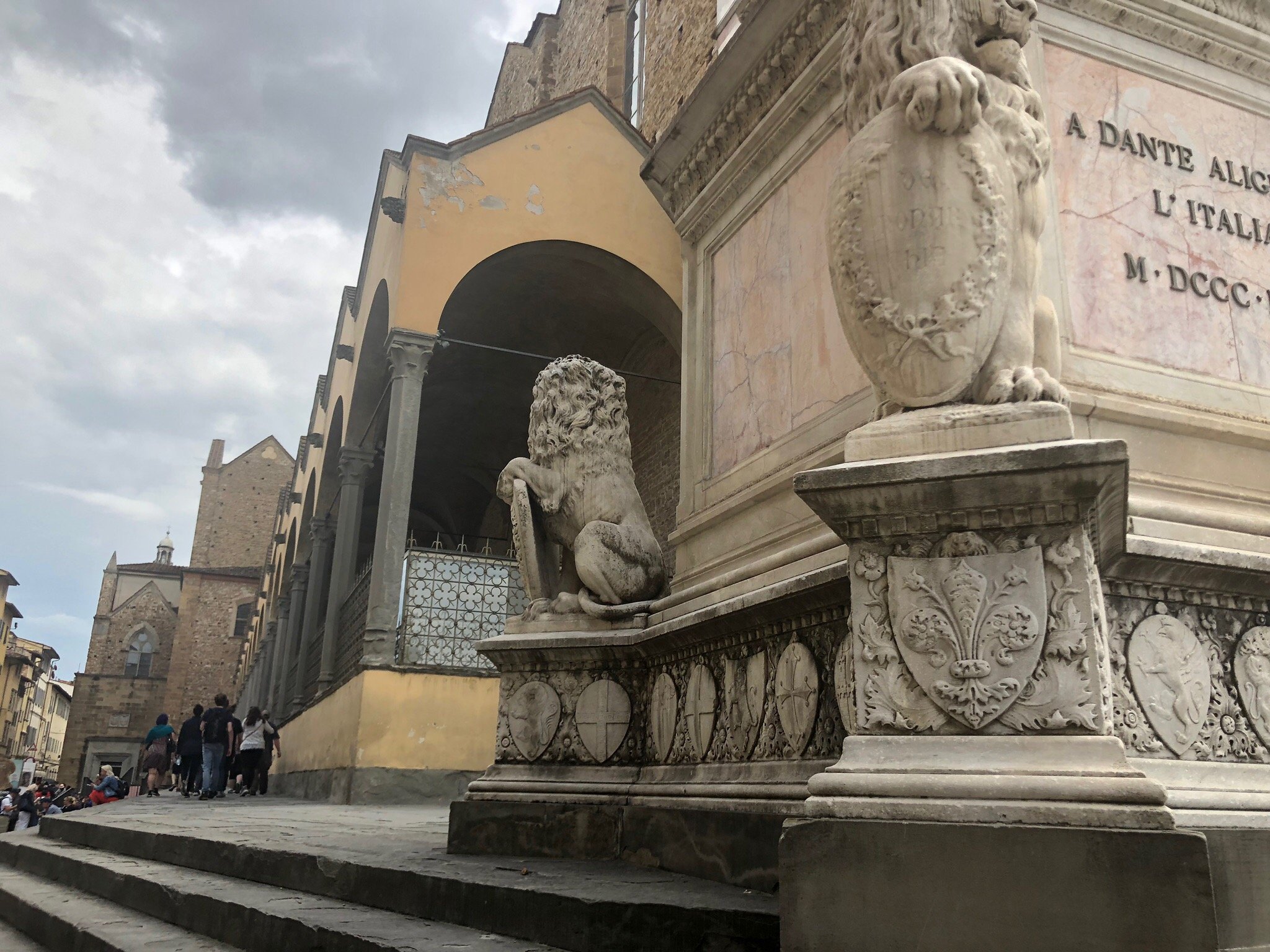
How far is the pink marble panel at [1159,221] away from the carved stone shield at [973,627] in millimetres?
1255

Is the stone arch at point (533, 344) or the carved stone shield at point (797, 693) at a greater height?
the stone arch at point (533, 344)

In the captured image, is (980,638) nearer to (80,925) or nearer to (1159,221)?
(1159,221)

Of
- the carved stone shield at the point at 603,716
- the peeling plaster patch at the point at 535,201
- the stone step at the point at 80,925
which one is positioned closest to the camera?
the stone step at the point at 80,925

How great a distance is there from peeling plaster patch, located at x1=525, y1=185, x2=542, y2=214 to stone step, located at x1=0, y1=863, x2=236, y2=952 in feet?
28.3

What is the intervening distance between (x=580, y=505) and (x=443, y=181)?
8.44 m

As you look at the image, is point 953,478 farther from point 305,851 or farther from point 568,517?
point 305,851

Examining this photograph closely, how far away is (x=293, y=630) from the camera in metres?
21.4

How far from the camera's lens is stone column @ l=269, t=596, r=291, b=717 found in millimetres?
22688

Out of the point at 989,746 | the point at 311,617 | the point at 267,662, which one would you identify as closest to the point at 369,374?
the point at 311,617

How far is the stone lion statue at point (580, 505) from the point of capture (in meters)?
4.25

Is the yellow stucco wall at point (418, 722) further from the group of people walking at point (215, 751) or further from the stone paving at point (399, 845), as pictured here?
the group of people walking at point (215, 751)

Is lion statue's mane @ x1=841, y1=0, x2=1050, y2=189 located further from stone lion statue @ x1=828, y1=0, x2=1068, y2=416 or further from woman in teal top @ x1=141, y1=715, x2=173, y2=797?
woman in teal top @ x1=141, y1=715, x2=173, y2=797

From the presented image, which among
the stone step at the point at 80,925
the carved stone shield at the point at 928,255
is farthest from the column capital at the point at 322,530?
the carved stone shield at the point at 928,255

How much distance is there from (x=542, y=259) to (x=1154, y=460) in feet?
34.0
